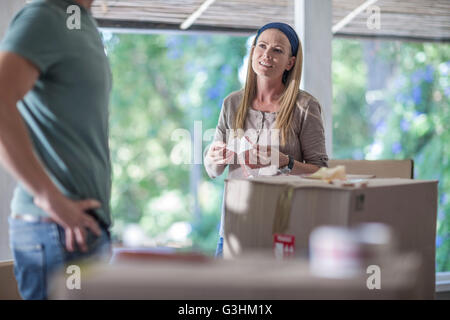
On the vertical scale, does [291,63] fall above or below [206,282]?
above

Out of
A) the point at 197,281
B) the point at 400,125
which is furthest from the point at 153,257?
the point at 400,125

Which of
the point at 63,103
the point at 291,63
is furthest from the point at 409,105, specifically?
the point at 63,103

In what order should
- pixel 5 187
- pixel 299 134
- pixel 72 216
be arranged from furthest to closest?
pixel 5 187, pixel 299 134, pixel 72 216

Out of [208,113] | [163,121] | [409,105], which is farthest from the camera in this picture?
[163,121]

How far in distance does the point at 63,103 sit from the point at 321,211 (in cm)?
59

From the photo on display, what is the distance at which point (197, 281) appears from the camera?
0.79 metres

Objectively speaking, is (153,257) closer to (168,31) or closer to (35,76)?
(35,76)

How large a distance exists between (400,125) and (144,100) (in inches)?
109

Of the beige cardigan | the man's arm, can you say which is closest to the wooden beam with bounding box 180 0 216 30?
the beige cardigan

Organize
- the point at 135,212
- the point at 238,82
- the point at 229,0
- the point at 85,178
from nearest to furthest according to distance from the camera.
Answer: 1. the point at 85,178
2. the point at 229,0
3. the point at 238,82
4. the point at 135,212

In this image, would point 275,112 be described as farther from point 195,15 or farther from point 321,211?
point 195,15

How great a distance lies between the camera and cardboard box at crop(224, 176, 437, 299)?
1104mm

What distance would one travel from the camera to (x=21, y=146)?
0.88 metres
